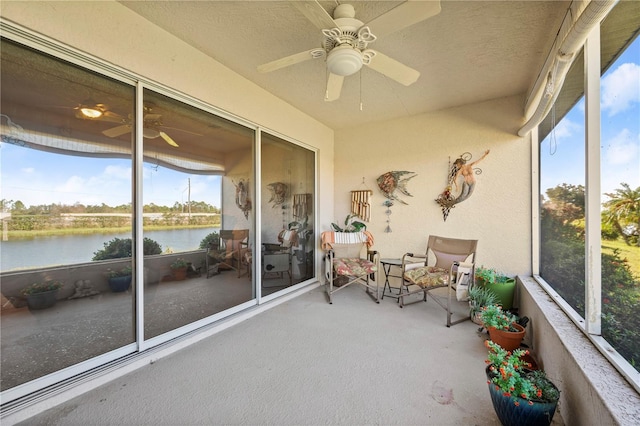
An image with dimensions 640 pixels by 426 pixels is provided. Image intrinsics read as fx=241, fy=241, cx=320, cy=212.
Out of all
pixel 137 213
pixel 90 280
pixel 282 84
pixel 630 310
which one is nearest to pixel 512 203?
pixel 630 310

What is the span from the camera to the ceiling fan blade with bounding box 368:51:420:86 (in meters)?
1.87

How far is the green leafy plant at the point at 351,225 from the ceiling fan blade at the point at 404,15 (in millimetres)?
2853

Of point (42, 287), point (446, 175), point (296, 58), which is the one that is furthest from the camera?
point (446, 175)

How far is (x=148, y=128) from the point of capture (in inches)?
83.3

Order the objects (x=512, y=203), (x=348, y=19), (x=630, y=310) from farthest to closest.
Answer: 1. (x=512, y=203)
2. (x=348, y=19)
3. (x=630, y=310)

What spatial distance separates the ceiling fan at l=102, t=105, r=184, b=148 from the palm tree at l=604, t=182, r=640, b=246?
10.8 feet

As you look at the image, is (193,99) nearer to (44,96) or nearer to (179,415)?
(44,96)

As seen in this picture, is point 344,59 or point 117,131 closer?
point 344,59

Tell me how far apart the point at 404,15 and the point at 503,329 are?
8.67ft

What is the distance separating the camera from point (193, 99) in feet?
7.88

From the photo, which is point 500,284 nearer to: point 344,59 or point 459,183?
point 459,183

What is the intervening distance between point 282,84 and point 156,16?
53.0 inches

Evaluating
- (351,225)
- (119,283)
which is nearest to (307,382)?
(119,283)

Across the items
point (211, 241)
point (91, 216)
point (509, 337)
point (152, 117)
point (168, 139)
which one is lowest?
point (509, 337)
